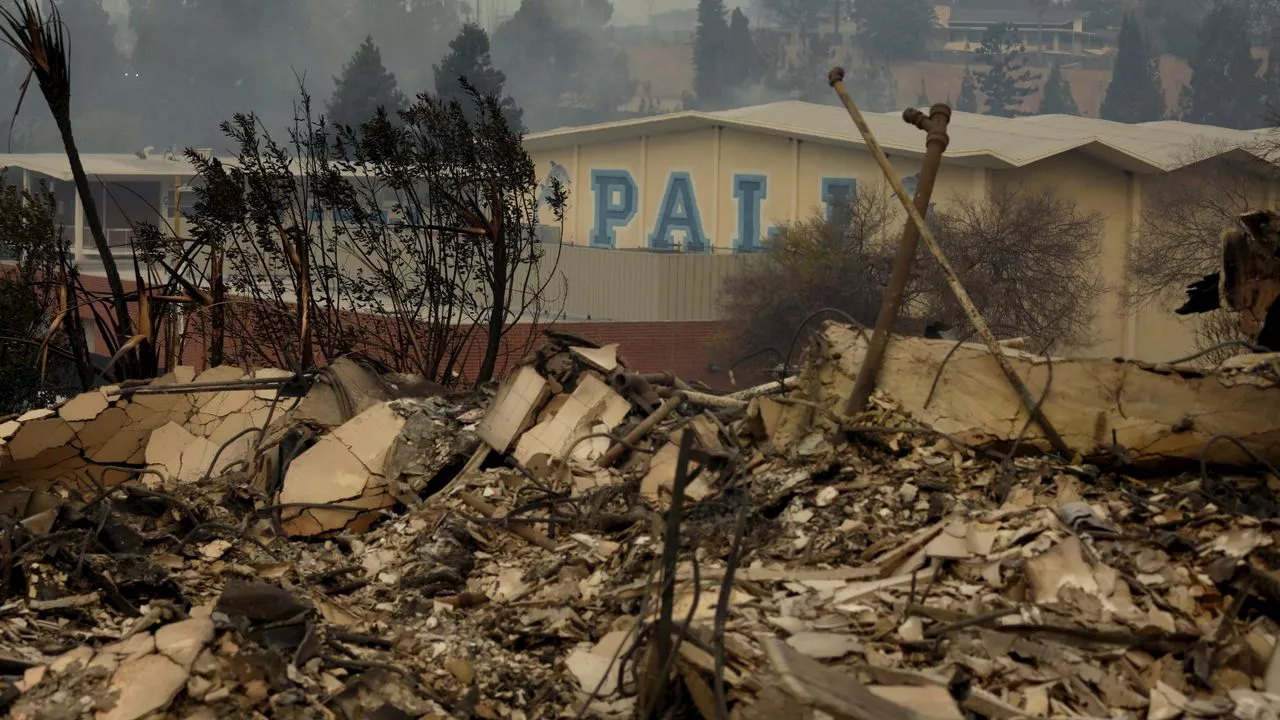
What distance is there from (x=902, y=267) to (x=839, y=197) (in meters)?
31.9

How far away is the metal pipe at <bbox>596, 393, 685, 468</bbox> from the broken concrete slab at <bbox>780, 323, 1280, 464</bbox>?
1031mm

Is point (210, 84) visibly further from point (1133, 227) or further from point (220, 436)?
point (220, 436)

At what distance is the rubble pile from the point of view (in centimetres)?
428

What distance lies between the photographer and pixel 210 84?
11706 cm

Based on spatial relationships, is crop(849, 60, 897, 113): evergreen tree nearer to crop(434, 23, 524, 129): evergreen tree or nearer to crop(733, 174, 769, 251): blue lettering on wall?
crop(434, 23, 524, 129): evergreen tree

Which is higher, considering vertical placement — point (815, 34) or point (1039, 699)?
point (815, 34)

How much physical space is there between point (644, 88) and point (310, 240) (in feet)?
407

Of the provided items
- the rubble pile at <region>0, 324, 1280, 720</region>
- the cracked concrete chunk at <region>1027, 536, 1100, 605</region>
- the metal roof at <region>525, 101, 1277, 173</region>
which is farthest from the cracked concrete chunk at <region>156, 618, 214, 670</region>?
the metal roof at <region>525, 101, 1277, 173</region>

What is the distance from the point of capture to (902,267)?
6.36 metres

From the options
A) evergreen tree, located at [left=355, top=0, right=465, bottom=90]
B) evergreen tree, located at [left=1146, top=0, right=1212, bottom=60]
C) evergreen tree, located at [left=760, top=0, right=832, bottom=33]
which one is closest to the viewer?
evergreen tree, located at [left=1146, top=0, right=1212, bottom=60]

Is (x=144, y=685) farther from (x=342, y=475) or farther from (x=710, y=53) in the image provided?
(x=710, y=53)

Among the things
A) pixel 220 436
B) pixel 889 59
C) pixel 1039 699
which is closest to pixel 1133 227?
pixel 220 436

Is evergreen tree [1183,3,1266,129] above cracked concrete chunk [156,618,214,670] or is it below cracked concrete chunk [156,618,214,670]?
above

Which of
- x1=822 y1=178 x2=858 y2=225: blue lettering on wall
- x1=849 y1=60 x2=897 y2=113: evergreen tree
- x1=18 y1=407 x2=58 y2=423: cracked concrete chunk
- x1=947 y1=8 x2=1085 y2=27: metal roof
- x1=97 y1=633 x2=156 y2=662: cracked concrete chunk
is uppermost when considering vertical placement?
x1=947 y1=8 x2=1085 y2=27: metal roof
